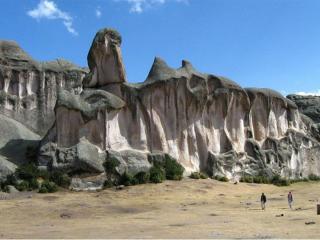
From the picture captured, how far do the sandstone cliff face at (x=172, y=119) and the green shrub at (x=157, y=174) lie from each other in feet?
6.88

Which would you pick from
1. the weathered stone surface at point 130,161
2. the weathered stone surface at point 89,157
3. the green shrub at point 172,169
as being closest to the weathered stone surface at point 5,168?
the weathered stone surface at point 89,157

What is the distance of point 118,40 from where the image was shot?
54.2 meters

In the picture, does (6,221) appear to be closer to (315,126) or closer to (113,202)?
(113,202)

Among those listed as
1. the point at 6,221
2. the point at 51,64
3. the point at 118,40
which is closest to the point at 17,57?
the point at 51,64

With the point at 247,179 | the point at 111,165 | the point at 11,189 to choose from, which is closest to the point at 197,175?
the point at 247,179

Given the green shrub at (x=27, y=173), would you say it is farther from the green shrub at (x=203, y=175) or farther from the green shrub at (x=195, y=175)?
the green shrub at (x=203, y=175)

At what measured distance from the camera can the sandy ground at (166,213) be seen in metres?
24.9

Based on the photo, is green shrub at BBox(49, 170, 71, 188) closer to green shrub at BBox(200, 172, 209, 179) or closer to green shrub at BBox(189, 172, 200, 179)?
green shrub at BBox(189, 172, 200, 179)

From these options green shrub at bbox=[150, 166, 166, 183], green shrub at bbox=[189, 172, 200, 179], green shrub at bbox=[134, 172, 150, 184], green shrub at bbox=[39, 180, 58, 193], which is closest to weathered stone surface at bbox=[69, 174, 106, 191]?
green shrub at bbox=[39, 180, 58, 193]

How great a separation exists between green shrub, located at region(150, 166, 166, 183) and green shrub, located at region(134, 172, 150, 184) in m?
0.43

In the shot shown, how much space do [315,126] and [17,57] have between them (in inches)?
1578

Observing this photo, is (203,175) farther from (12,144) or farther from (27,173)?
(12,144)

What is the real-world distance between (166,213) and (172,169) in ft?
53.4

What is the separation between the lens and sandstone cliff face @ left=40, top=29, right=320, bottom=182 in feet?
162
